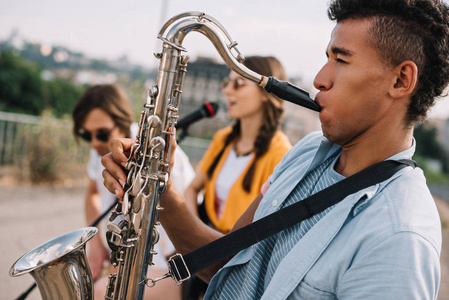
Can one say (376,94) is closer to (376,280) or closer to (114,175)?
(376,280)

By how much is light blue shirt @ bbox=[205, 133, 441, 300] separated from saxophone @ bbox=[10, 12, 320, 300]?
0.51 meters

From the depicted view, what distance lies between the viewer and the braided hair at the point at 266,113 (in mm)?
3142

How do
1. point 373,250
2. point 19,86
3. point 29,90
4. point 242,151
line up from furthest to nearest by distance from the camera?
1. point 29,90
2. point 19,86
3. point 242,151
4. point 373,250

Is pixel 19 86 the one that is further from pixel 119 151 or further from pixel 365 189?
pixel 365 189

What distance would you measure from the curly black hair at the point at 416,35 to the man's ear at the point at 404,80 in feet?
0.08

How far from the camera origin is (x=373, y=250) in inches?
45.9

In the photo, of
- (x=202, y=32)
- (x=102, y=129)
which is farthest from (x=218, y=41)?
(x=102, y=129)

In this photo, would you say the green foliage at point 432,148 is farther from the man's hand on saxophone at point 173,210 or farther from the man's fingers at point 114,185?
the man's fingers at point 114,185

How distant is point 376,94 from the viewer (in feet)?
4.56

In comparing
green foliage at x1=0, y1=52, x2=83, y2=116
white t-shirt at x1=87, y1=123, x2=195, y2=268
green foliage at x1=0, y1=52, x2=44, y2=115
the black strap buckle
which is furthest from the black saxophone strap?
green foliage at x1=0, y1=52, x2=44, y2=115

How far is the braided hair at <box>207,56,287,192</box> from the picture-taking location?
3142mm

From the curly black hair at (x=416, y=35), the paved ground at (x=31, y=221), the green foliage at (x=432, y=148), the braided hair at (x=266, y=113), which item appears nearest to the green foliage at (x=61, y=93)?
the paved ground at (x=31, y=221)

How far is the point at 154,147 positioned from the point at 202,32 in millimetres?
528

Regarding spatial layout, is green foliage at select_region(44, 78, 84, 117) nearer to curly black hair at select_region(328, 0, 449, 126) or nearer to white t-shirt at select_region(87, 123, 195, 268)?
white t-shirt at select_region(87, 123, 195, 268)
